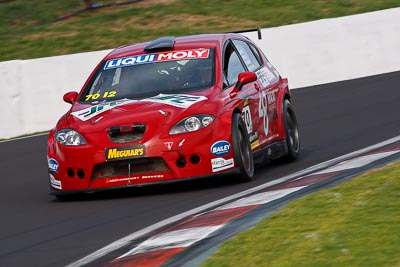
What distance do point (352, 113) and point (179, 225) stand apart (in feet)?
28.4

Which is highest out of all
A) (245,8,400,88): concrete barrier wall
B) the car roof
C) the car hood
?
the car roof

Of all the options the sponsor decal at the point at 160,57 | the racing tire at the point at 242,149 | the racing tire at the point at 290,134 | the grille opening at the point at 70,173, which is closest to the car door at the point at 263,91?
the racing tire at the point at 290,134

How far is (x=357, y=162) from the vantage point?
34.7 feet

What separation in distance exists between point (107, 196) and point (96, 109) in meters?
0.80

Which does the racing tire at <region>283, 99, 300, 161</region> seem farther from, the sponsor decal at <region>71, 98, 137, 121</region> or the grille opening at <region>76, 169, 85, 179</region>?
the grille opening at <region>76, 169, 85, 179</region>

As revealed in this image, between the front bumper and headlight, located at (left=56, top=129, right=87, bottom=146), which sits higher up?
headlight, located at (left=56, top=129, right=87, bottom=146)

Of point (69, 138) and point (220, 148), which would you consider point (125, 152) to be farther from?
point (220, 148)

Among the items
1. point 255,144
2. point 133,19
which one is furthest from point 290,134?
point 133,19

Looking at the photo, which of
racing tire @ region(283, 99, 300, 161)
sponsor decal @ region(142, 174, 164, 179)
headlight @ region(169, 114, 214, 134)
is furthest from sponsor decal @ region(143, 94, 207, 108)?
racing tire @ region(283, 99, 300, 161)

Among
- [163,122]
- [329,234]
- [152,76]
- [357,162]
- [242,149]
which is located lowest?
[357,162]

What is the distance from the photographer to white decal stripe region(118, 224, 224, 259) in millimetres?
7195

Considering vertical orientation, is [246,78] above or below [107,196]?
above

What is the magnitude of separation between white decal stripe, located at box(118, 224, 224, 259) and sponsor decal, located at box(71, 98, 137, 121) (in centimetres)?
281

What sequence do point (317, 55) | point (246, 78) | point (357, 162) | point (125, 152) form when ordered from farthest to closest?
point (317, 55), point (246, 78), point (357, 162), point (125, 152)
